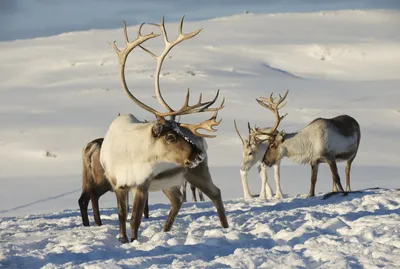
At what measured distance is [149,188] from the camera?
9.36 m

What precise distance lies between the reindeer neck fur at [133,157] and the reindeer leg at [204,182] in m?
0.19

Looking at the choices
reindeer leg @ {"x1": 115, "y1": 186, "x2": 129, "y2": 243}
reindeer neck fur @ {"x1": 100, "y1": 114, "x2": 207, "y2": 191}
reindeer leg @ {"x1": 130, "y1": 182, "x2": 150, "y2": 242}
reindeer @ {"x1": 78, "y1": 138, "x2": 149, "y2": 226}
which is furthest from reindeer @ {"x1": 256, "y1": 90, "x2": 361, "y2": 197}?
reindeer leg @ {"x1": 130, "y1": 182, "x2": 150, "y2": 242}

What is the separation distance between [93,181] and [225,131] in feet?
48.5

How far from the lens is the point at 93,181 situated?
36.3ft

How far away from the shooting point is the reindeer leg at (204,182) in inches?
376

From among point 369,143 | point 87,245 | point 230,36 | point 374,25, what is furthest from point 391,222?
point 374,25

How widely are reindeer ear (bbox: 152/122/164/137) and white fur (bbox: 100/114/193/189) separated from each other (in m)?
0.07

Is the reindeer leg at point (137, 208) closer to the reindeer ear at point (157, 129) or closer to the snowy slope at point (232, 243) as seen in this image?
the snowy slope at point (232, 243)

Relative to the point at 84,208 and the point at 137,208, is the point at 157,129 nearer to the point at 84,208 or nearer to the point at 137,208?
the point at 137,208

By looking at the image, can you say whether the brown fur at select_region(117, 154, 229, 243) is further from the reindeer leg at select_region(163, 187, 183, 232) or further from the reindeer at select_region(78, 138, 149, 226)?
the reindeer at select_region(78, 138, 149, 226)

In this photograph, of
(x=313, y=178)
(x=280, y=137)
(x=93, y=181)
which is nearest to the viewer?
(x=93, y=181)

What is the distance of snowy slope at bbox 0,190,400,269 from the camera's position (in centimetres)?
747

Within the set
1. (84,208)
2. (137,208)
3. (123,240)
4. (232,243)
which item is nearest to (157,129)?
(137,208)

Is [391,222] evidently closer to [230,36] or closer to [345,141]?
[345,141]
